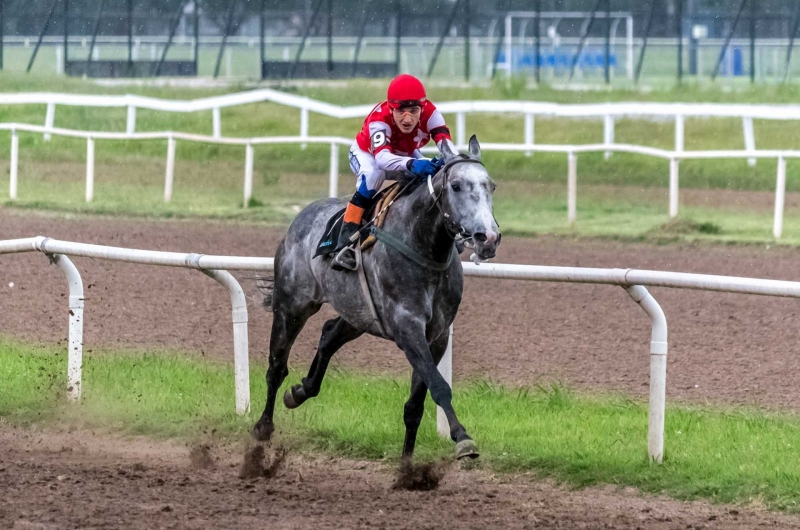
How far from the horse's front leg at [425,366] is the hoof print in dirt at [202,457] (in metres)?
1.13

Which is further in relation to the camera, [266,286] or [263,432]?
[266,286]

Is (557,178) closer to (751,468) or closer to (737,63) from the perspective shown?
(737,63)

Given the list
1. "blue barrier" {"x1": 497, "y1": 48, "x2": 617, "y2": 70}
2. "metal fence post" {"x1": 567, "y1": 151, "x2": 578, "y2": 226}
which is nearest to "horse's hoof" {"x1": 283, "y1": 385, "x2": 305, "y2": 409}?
"metal fence post" {"x1": 567, "y1": 151, "x2": 578, "y2": 226}

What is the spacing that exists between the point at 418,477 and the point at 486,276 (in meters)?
1.01

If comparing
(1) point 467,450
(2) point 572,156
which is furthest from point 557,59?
(1) point 467,450

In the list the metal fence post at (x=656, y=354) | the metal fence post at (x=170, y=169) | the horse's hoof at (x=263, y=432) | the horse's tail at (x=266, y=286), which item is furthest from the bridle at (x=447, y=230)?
the metal fence post at (x=170, y=169)

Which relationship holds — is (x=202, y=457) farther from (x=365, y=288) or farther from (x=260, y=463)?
(x=365, y=288)

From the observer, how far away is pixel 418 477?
5172 mm

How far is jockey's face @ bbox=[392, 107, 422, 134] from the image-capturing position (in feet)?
17.7

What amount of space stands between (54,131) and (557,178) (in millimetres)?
6547

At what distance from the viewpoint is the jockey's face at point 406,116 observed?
5383 millimetres

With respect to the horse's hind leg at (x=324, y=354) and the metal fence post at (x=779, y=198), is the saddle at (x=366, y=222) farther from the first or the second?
the metal fence post at (x=779, y=198)

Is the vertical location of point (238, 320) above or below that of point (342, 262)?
below

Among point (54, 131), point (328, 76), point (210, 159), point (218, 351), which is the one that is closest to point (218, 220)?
point (54, 131)
